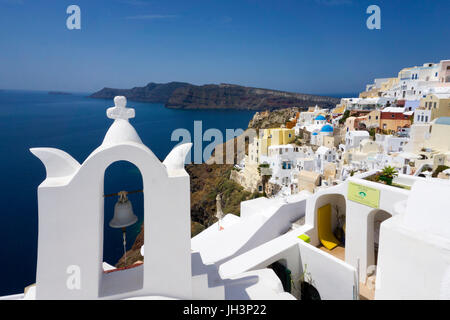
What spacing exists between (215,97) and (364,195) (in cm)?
11118

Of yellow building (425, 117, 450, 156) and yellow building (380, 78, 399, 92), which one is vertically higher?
yellow building (380, 78, 399, 92)

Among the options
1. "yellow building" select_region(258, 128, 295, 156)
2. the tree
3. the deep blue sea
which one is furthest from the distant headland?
the tree

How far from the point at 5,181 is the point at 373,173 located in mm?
36919

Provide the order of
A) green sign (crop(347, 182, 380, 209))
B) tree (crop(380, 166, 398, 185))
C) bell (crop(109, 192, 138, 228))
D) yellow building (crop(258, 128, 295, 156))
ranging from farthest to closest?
yellow building (crop(258, 128, 295, 156)) → tree (crop(380, 166, 398, 185)) → green sign (crop(347, 182, 380, 209)) → bell (crop(109, 192, 138, 228))

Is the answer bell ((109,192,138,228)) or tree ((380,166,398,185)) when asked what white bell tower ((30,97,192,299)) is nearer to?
bell ((109,192,138,228))

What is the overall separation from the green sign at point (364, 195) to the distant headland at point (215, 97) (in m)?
93.7

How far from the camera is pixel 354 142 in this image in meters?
22.7

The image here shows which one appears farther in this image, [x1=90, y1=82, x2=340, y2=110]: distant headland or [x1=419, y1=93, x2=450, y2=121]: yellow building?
[x1=90, y1=82, x2=340, y2=110]: distant headland

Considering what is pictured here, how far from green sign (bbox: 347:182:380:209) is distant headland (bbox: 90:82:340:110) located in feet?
307

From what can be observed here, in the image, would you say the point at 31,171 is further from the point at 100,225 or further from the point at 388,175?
the point at 388,175

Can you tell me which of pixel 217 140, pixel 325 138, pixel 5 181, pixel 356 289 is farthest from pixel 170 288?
pixel 217 140

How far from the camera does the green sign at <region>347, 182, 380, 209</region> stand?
645 centimetres

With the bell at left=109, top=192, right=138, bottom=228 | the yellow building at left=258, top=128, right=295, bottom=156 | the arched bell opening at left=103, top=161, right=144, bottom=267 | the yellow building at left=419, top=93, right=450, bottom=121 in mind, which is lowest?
the arched bell opening at left=103, top=161, right=144, bottom=267

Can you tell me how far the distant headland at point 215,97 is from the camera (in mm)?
101062
